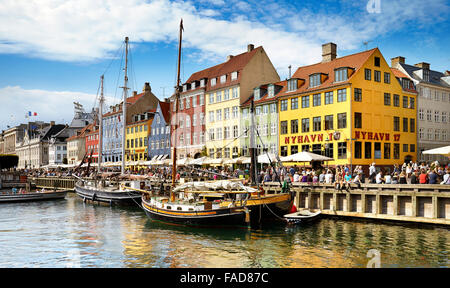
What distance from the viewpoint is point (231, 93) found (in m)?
55.9

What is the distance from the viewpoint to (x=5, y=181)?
196ft

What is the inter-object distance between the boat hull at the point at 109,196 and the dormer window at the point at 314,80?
2235 centimetres

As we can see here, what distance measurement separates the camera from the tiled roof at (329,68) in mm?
43000

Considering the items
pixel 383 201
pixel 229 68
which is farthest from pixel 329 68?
pixel 383 201

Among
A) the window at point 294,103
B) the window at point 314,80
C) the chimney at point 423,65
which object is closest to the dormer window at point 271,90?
the window at point 294,103

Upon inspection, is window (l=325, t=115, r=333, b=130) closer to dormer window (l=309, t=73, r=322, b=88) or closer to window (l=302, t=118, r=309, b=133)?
window (l=302, t=118, r=309, b=133)

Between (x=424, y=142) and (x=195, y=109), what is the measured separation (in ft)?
106

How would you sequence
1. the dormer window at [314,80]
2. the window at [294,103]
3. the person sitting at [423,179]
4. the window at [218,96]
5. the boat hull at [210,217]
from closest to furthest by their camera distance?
the boat hull at [210,217]
the person sitting at [423,179]
the dormer window at [314,80]
the window at [294,103]
the window at [218,96]

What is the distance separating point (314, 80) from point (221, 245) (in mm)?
30015

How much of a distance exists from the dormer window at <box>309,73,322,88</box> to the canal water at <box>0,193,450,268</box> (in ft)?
69.6

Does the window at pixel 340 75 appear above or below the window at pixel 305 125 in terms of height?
above

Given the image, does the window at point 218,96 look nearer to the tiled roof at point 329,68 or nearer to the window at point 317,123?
the tiled roof at point 329,68

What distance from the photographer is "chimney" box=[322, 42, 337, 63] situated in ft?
159

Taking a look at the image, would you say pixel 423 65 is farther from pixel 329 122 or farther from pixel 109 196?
pixel 109 196
